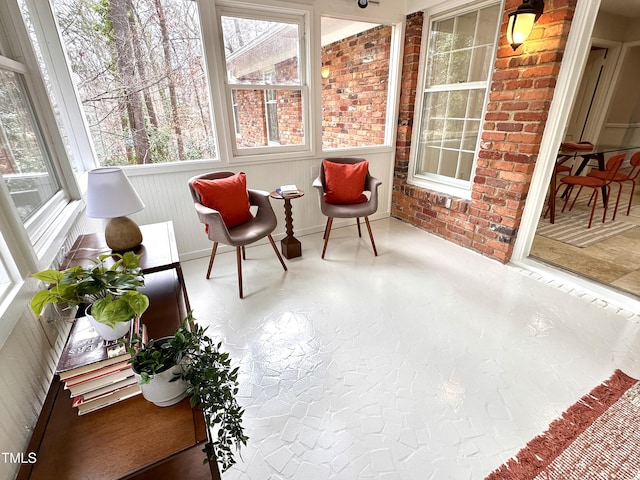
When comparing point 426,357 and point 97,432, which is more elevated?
point 97,432

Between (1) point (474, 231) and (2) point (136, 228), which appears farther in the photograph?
(1) point (474, 231)

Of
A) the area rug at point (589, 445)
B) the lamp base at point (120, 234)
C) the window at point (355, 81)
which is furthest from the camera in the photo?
the window at point (355, 81)

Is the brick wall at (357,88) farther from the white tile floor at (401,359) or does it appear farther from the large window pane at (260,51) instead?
the white tile floor at (401,359)

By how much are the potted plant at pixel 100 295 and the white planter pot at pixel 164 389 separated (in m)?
0.16

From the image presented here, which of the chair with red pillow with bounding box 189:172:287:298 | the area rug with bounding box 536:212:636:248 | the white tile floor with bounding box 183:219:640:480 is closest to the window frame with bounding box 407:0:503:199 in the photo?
the white tile floor with bounding box 183:219:640:480

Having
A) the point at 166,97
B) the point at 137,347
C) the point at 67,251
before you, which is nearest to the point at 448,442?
the point at 137,347

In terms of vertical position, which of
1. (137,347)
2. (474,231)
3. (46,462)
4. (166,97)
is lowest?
(474,231)

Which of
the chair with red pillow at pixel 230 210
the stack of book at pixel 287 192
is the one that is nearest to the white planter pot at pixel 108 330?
the chair with red pillow at pixel 230 210

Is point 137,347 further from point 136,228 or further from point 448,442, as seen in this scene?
point 448,442

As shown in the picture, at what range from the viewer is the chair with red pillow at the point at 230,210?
7.08ft

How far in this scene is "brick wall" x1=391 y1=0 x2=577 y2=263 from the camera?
82.9 inches

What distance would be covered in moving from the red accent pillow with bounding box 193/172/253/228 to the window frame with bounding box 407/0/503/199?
193 cm

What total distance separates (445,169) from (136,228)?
279cm

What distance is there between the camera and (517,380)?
154 cm
